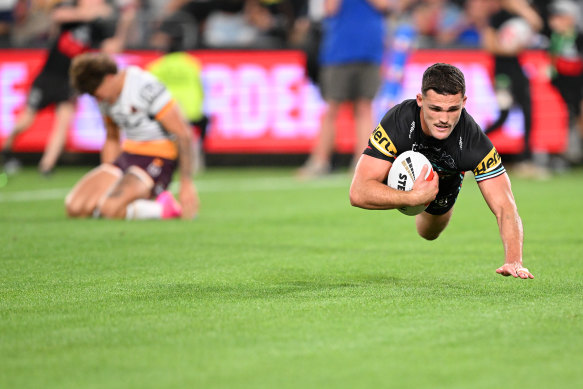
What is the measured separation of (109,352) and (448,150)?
2626 mm

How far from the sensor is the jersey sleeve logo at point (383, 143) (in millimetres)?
5793

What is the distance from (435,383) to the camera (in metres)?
3.52

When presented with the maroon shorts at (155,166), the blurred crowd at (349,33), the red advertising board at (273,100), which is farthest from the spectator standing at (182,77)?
the maroon shorts at (155,166)

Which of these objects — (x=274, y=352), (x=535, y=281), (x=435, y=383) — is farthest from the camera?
(x=535, y=281)

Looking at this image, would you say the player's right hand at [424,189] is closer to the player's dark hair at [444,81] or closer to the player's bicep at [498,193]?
the player's bicep at [498,193]

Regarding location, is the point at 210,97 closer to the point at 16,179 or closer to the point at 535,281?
the point at 16,179

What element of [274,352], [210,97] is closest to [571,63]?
[210,97]

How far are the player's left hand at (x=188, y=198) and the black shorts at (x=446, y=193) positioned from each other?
309 centimetres

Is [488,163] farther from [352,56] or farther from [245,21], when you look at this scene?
[245,21]

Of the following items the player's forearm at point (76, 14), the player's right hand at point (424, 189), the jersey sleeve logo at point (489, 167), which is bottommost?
the player's right hand at point (424, 189)

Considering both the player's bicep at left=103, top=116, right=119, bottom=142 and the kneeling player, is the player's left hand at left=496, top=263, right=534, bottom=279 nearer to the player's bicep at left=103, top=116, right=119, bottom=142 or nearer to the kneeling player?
the kneeling player

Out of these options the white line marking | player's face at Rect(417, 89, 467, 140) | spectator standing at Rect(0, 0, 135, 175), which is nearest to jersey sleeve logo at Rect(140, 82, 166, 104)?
→ the white line marking

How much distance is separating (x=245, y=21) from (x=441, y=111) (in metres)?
12.3

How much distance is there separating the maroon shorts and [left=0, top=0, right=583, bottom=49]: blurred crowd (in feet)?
20.2
